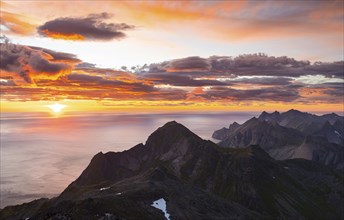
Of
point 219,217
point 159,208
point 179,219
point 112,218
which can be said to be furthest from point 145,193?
point 112,218

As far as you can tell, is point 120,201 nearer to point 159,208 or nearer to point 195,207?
point 159,208

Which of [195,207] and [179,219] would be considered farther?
[195,207]

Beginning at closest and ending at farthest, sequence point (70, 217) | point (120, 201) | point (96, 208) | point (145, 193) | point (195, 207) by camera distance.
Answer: point (70, 217)
point (96, 208)
point (120, 201)
point (145, 193)
point (195, 207)

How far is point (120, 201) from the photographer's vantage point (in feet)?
489

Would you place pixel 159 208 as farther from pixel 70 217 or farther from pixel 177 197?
pixel 70 217

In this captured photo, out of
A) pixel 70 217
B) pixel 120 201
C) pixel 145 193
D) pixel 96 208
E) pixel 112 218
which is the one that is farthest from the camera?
pixel 145 193

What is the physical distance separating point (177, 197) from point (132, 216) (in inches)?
2332

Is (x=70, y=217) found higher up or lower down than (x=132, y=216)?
higher up

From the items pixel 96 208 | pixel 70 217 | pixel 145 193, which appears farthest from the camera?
pixel 145 193

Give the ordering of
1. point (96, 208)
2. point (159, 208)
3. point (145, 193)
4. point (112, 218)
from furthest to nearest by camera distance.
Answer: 1. point (145, 193)
2. point (159, 208)
3. point (96, 208)
4. point (112, 218)

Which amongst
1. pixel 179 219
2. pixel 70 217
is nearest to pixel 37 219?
pixel 70 217

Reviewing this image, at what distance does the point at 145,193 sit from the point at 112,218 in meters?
62.2

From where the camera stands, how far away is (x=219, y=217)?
18775 centimetres

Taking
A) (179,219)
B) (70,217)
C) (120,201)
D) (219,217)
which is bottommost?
(219,217)
